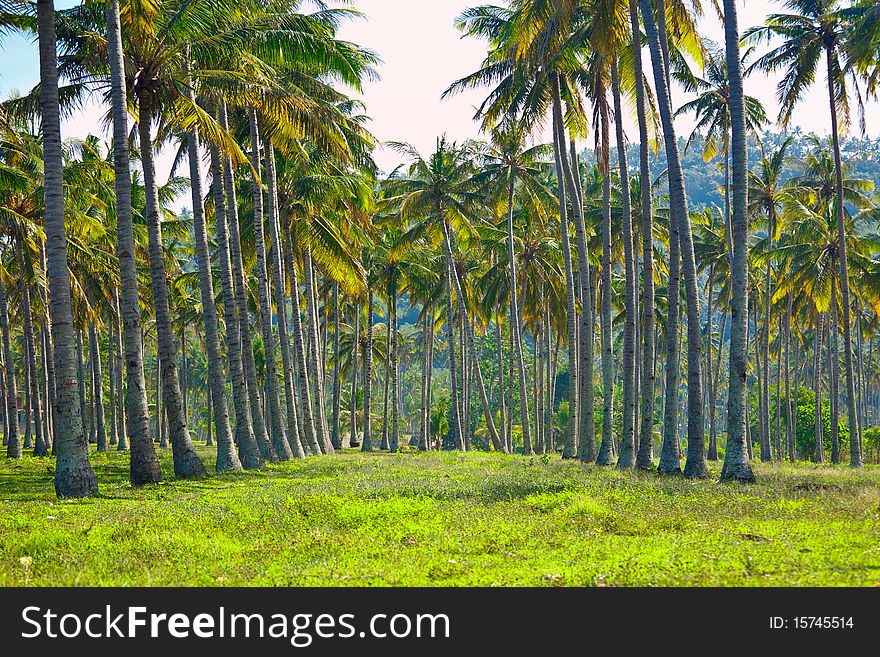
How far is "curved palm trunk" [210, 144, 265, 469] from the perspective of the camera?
19.4 meters

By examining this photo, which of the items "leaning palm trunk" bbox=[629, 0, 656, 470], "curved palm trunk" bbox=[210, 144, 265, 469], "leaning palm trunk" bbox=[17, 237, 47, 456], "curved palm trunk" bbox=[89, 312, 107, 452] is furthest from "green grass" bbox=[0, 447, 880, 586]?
"curved palm trunk" bbox=[89, 312, 107, 452]

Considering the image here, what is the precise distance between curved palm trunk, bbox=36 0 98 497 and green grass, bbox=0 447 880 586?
55 centimetres

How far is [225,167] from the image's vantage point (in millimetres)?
21578

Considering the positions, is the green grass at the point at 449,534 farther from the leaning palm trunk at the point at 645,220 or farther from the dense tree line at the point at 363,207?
the leaning palm trunk at the point at 645,220

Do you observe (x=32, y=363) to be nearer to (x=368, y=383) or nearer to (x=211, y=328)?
(x=211, y=328)

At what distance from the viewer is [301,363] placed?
2570 cm

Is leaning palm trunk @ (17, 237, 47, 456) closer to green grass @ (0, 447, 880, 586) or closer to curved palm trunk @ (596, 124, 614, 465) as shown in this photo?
green grass @ (0, 447, 880, 586)

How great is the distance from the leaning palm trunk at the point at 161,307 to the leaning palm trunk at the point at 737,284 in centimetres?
1115

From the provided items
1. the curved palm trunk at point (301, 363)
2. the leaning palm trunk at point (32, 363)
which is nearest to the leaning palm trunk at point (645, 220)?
the curved palm trunk at point (301, 363)

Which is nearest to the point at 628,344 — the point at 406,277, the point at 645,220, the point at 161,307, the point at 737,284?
the point at 645,220

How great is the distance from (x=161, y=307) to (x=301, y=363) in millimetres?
9758

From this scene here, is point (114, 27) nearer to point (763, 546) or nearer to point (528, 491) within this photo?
point (528, 491)
